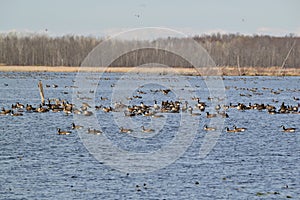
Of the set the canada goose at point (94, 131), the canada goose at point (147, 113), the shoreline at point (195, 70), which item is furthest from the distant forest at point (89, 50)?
the canada goose at point (94, 131)

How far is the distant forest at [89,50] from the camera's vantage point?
11675cm

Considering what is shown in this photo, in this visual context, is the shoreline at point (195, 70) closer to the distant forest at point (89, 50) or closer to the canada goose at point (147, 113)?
the distant forest at point (89, 50)

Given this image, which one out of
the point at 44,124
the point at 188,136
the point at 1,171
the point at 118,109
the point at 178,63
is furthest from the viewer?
the point at 178,63

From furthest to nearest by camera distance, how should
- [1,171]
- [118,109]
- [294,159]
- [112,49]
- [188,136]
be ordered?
[112,49]
[118,109]
[188,136]
[294,159]
[1,171]

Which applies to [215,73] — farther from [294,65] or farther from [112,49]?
[112,49]

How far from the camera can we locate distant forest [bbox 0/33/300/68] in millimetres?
116750

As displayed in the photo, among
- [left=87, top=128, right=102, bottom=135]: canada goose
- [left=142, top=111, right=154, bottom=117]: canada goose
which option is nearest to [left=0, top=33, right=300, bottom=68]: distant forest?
[left=142, top=111, right=154, bottom=117]: canada goose

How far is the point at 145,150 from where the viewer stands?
2514cm

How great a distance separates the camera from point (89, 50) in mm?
124312

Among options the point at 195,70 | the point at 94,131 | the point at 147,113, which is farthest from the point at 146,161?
the point at 195,70

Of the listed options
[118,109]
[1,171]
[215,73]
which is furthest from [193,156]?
[215,73]

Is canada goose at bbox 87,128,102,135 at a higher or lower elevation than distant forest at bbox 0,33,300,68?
lower

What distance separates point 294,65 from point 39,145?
96.9m

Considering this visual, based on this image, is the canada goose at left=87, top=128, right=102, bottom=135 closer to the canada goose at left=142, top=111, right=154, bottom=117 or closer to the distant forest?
the canada goose at left=142, top=111, right=154, bottom=117
